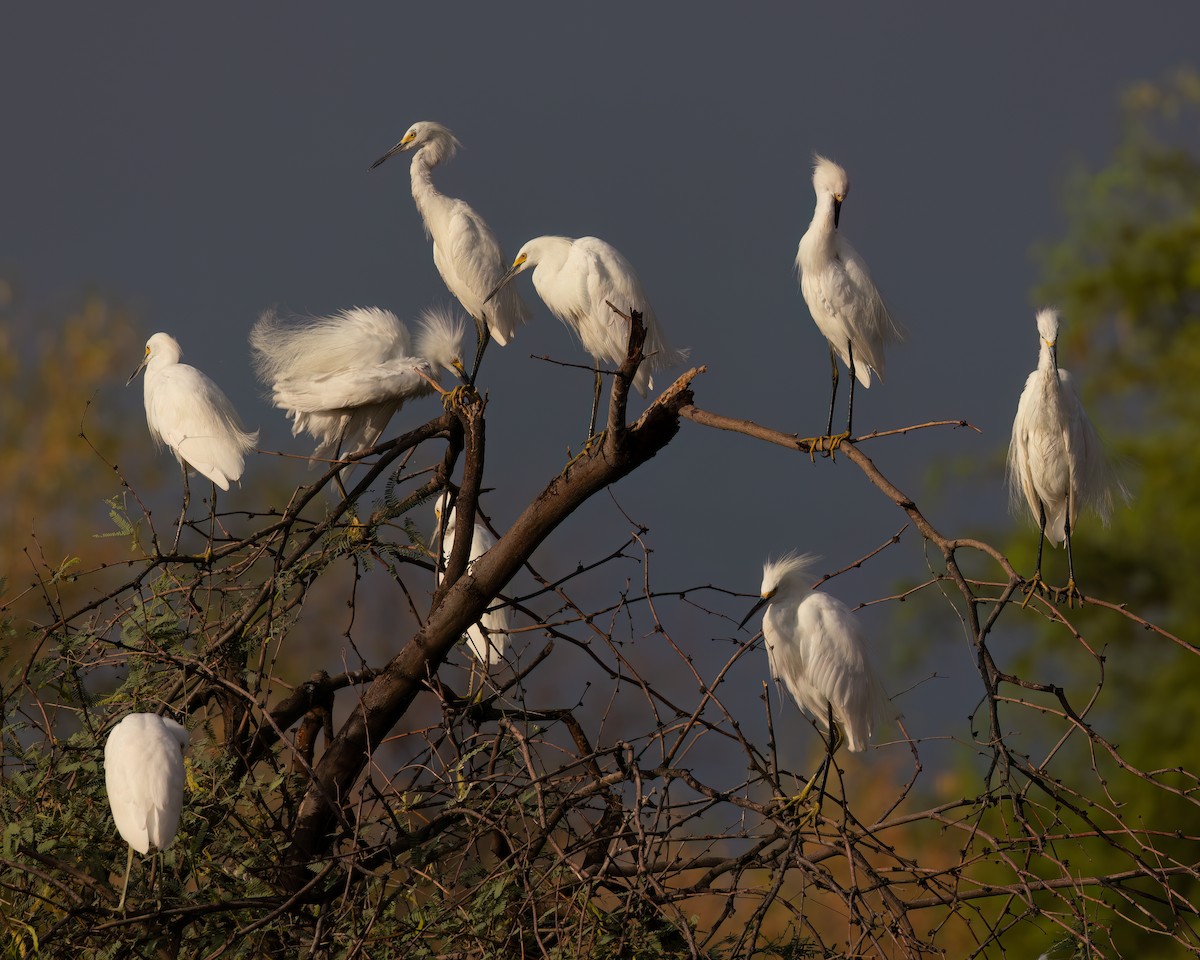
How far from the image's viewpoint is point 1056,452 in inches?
161

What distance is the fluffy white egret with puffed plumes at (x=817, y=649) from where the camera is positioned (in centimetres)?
351

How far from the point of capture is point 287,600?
11.2ft

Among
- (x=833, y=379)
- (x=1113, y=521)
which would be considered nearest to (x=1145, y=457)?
(x=1113, y=521)

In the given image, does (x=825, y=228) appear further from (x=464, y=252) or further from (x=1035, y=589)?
(x=1035, y=589)

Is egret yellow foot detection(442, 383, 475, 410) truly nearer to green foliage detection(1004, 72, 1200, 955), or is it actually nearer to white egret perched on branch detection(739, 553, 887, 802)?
white egret perched on branch detection(739, 553, 887, 802)

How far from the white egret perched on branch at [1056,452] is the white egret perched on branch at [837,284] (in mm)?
506

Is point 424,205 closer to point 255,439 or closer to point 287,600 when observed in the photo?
point 255,439

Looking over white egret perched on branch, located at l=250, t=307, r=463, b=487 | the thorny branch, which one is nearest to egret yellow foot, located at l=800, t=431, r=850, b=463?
the thorny branch

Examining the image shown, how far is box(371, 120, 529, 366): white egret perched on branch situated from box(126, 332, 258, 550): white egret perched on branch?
94 centimetres

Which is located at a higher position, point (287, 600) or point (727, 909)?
point (287, 600)

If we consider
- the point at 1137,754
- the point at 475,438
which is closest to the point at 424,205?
the point at 475,438

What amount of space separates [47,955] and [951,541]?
186cm

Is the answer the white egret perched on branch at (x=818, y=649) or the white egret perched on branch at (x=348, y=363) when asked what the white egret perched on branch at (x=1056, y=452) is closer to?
the white egret perched on branch at (x=818, y=649)

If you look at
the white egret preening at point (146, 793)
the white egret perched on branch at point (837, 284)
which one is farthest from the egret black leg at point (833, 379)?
the white egret preening at point (146, 793)
